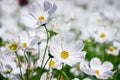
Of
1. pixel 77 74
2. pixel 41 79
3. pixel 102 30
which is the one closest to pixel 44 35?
pixel 41 79

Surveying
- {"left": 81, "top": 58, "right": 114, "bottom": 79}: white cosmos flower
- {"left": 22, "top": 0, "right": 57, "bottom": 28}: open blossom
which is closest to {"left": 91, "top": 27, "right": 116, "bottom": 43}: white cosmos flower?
{"left": 81, "top": 58, "right": 114, "bottom": 79}: white cosmos flower

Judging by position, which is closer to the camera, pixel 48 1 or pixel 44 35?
pixel 48 1

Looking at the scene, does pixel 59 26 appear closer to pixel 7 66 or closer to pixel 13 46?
pixel 13 46

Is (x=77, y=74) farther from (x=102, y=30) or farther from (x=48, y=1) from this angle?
(x=48, y=1)

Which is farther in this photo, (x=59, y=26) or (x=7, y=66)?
(x=7, y=66)

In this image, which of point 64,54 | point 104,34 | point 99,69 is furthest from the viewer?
point 104,34

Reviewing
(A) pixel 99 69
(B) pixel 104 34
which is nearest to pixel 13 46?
(A) pixel 99 69

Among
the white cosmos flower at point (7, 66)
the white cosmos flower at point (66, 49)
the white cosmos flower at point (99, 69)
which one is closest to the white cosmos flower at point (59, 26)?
the white cosmos flower at point (66, 49)
